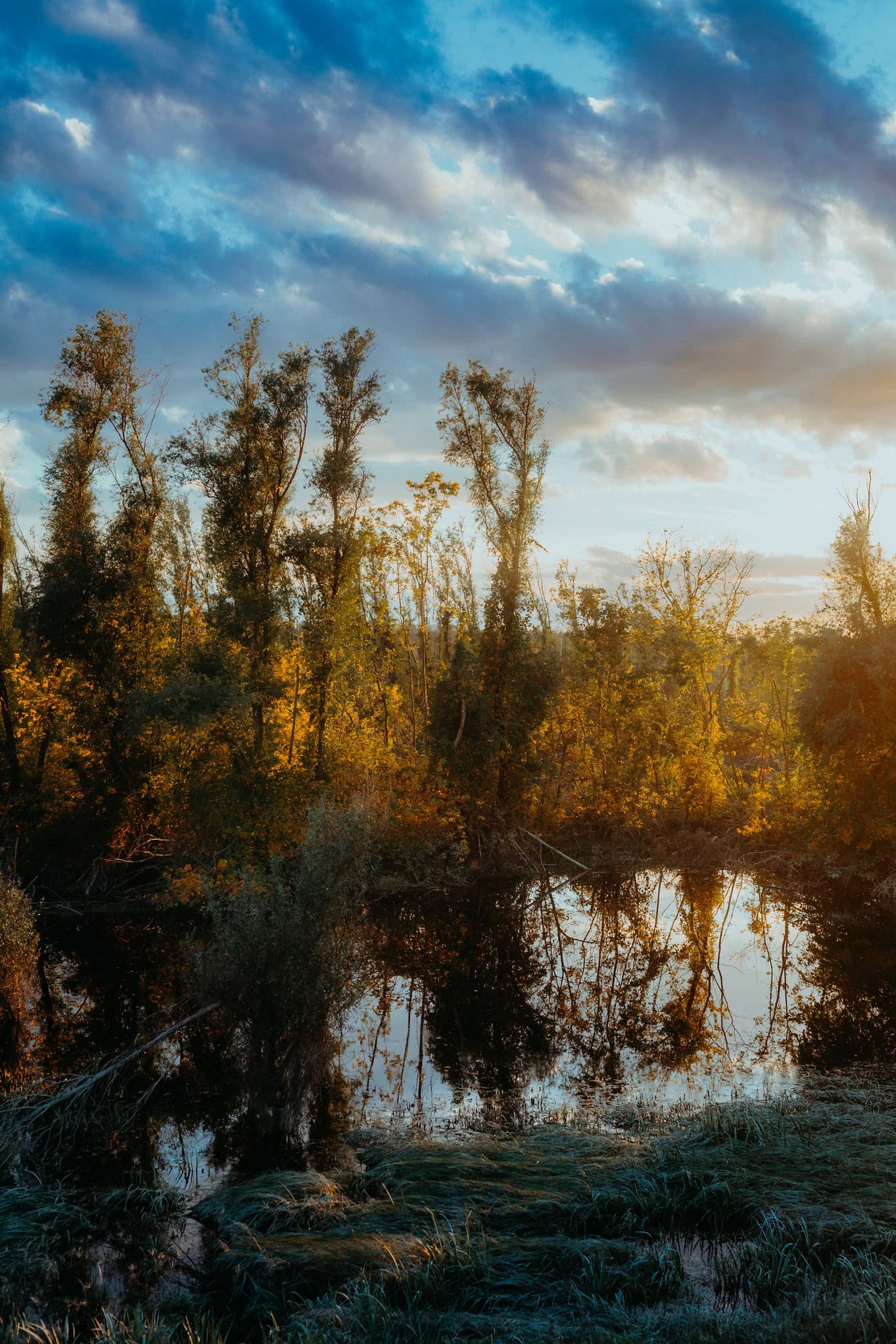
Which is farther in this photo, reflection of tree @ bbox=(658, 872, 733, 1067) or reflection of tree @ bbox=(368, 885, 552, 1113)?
reflection of tree @ bbox=(658, 872, 733, 1067)

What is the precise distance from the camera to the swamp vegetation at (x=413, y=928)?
621 cm

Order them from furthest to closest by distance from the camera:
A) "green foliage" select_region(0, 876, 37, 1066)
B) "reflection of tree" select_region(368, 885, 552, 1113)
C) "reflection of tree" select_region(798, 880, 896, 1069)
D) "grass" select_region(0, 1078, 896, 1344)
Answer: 1. "green foliage" select_region(0, 876, 37, 1066)
2. "reflection of tree" select_region(798, 880, 896, 1069)
3. "reflection of tree" select_region(368, 885, 552, 1113)
4. "grass" select_region(0, 1078, 896, 1344)

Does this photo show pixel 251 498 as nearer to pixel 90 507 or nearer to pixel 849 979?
pixel 90 507

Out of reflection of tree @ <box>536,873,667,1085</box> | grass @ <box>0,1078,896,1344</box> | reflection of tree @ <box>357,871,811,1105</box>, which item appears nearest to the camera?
grass @ <box>0,1078,896,1344</box>

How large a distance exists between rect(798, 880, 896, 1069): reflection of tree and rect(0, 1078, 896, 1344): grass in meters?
2.84

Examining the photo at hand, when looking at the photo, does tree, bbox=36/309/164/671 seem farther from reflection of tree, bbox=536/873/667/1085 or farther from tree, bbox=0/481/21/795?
reflection of tree, bbox=536/873/667/1085

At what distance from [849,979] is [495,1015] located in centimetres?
599

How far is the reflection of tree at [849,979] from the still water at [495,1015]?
0.16 feet

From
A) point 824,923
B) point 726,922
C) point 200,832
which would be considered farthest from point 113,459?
point 824,923

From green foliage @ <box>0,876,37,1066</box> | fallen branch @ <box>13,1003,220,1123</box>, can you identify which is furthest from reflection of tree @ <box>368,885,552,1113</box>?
green foliage @ <box>0,876,37,1066</box>

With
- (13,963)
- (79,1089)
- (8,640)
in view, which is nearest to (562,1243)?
(79,1089)

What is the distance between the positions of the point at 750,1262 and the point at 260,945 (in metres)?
5.86

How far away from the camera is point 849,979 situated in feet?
47.2

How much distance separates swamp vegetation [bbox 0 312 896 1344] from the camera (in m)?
6.21
